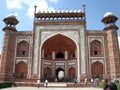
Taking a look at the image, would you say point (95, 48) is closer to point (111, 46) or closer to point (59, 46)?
point (111, 46)

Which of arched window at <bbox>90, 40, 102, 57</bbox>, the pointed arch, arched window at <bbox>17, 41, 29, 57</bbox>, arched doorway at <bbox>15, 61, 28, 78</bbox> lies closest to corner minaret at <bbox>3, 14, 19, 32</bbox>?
arched window at <bbox>17, 41, 29, 57</bbox>

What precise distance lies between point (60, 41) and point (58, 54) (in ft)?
8.29

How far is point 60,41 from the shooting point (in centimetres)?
2677

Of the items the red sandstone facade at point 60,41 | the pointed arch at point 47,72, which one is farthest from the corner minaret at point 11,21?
the pointed arch at point 47,72

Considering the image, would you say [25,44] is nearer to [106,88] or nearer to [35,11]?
[35,11]

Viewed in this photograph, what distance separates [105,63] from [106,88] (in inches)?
770

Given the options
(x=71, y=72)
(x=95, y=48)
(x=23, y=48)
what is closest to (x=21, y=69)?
(x=23, y=48)

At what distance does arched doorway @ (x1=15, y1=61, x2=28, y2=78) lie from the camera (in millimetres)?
24309

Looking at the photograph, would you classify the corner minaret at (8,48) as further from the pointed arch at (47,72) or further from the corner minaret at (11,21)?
the pointed arch at (47,72)

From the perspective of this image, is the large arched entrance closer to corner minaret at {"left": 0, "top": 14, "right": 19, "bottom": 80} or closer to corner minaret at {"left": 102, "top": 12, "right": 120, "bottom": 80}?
corner minaret at {"left": 0, "top": 14, "right": 19, "bottom": 80}

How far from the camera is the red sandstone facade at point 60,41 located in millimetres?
→ 23469

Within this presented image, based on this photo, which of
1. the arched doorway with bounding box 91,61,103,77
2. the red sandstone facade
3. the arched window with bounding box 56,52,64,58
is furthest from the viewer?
the arched window with bounding box 56,52,64,58

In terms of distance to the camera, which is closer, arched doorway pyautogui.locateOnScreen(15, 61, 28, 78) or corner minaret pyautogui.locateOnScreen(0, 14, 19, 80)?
corner minaret pyautogui.locateOnScreen(0, 14, 19, 80)

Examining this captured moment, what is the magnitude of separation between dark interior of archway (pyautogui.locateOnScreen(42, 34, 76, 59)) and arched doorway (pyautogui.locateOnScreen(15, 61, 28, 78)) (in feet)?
12.1
